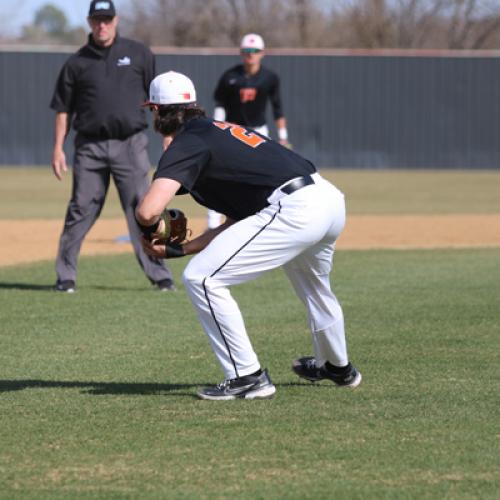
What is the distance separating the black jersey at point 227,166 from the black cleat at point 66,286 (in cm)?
427

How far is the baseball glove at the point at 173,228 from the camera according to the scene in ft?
18.7

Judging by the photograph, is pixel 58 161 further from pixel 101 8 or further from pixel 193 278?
pixel 193 278

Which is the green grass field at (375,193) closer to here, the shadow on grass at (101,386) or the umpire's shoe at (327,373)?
the shadow on grass at (101,386)

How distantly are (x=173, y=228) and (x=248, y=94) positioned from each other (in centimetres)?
815

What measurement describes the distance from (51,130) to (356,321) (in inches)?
860

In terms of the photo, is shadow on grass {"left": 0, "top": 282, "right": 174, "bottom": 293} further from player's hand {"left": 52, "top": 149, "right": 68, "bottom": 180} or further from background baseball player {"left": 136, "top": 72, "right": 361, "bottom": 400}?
background baseball player {"left": 136, "top": 72, "right": 361, "bottom": 400}

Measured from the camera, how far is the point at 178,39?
42156 millimetres

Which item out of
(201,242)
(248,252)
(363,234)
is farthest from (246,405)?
(363,234)

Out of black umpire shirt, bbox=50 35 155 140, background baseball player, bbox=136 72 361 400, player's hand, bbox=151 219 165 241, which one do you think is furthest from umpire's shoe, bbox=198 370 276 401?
black umpire shirt, bbox=50 35 155 140

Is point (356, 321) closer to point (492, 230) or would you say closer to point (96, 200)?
point (96, 200)

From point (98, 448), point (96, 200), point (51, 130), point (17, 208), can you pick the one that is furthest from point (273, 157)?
point (51, 130)

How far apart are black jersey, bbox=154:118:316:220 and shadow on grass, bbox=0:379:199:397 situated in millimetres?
986

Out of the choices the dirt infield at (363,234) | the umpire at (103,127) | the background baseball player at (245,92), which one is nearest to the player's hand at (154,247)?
the umpire at (103,127)

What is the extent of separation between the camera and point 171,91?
18.3 feet
